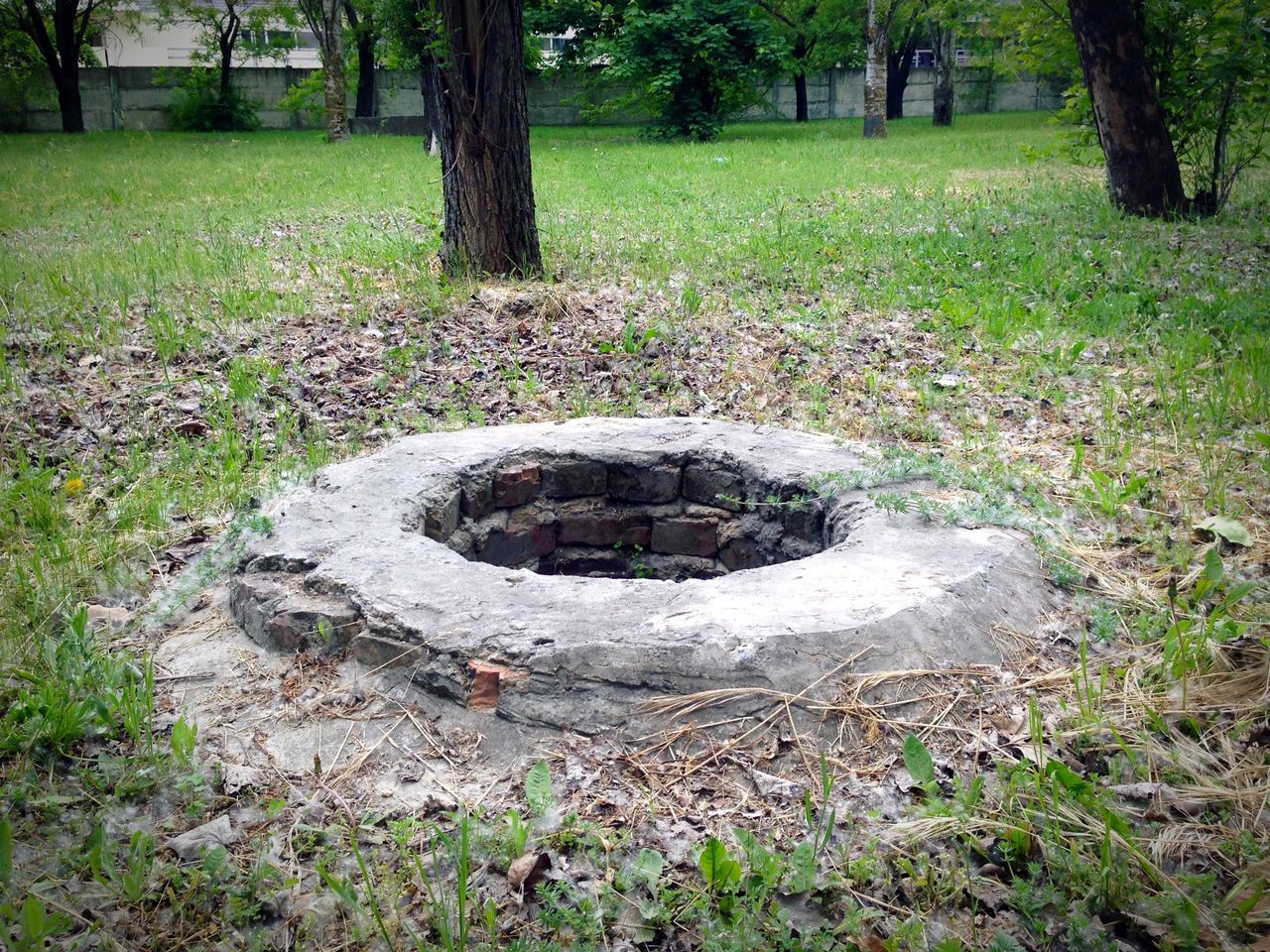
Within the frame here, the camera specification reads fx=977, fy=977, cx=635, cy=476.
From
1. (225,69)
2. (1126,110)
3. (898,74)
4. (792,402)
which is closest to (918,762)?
(792,402)

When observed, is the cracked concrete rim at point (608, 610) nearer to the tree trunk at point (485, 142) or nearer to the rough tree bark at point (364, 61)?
the tree trunk at point (485, 142)

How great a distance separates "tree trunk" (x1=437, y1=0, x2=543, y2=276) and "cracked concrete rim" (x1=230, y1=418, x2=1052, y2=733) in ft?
12.6

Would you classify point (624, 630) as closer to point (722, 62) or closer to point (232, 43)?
point (722, 62)

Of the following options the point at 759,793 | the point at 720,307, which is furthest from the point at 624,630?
the point at 720,307

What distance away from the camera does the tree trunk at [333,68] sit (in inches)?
810

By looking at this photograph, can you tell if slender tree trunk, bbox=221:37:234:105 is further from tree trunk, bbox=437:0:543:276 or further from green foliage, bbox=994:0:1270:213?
tree trunk, bbox=437:0:543:276

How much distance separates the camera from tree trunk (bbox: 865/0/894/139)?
69.3 ft

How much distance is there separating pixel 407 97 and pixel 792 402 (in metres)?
29.9

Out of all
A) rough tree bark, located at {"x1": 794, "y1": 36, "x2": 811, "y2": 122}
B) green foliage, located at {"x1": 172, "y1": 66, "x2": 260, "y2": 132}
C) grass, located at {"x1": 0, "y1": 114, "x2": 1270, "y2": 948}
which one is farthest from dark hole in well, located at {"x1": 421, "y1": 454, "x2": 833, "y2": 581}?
rough tree bark, located at {"x1": 794, "y1": 36, "x2": 811, "y2": 122}

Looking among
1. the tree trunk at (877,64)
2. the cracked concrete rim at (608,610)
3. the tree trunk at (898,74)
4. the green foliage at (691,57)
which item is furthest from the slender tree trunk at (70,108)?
the cracked concrete rim at (608,610)

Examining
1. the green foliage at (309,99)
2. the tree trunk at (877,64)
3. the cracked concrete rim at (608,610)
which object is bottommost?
the cracked concrete rim at (608,610)

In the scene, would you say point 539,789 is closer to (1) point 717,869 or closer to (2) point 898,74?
(1) point 717,869

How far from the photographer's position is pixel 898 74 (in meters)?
31.8

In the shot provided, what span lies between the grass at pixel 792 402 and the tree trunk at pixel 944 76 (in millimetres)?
16165
